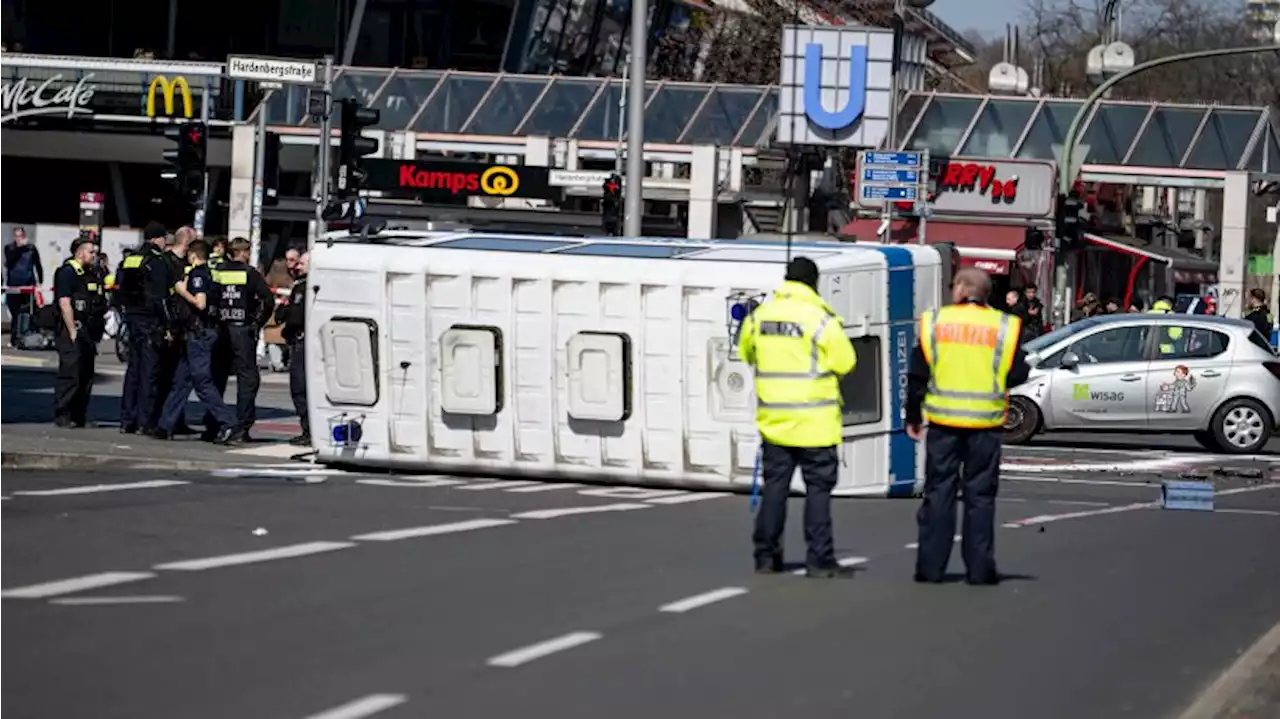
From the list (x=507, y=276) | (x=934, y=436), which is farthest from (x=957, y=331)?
(x=507, y=276)

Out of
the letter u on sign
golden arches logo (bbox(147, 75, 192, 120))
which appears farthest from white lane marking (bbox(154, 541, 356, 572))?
golden arches logo (bbox(147, 75, 192, 120))

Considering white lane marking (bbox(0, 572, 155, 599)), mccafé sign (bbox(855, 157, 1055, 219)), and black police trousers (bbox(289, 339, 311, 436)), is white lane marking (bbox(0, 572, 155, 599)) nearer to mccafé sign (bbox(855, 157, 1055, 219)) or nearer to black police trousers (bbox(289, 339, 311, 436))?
black police trousers (bbox(289, 339, 311, 436))

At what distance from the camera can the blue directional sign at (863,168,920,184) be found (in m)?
32.8

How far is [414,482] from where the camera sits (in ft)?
60.2

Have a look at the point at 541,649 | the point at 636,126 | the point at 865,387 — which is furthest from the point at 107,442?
the point at 636,126

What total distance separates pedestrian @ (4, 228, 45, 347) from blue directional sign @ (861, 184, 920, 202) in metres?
14.1

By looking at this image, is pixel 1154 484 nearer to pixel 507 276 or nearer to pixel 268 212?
pixel 507 276

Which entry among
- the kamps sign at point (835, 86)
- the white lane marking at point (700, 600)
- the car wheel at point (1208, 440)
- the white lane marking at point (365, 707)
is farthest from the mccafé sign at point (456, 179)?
the white lane marking at point (365, 707)

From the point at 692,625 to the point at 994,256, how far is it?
1579 inches

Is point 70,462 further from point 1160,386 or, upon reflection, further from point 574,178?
point 574,178

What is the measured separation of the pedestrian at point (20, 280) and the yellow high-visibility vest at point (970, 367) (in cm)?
2829

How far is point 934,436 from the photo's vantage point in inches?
493

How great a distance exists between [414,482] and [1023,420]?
10.5m

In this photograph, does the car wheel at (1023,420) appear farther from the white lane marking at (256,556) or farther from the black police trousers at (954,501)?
the white lane marking at (256,556)
